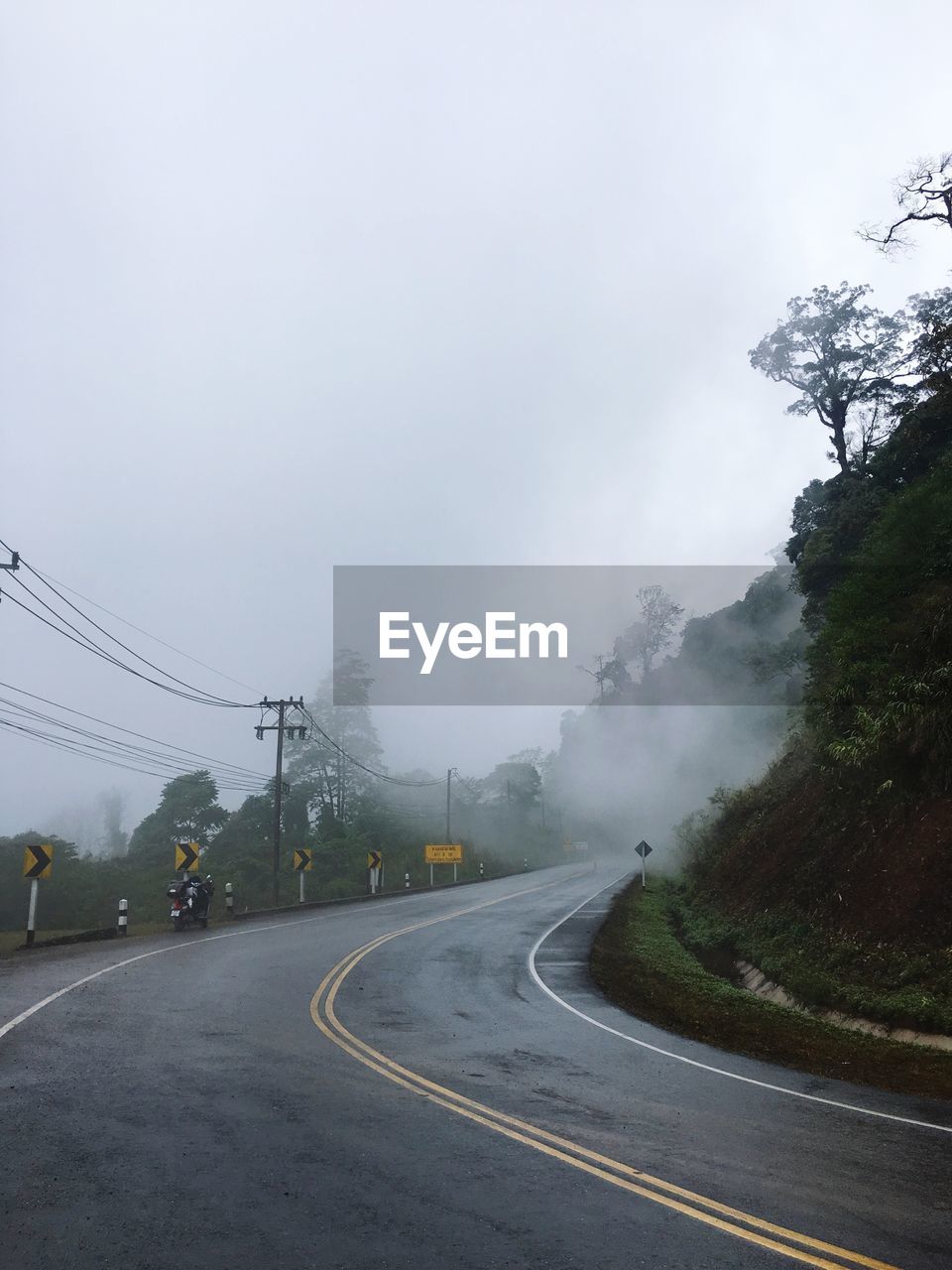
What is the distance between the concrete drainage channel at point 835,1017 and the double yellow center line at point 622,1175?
7419 mm

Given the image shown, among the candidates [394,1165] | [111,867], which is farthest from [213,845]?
[394,1165]

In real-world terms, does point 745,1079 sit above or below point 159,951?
below

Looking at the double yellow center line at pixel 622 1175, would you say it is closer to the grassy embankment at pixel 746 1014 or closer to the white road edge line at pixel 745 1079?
the white road edge line at pixel 745 1079

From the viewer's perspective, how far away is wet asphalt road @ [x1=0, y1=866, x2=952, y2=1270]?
5.49 m

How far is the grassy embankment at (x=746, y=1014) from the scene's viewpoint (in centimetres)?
1152

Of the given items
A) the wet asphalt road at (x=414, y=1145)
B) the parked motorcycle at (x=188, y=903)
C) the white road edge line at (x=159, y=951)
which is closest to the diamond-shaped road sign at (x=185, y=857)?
the parked motorcycle at (x=188, y=903)

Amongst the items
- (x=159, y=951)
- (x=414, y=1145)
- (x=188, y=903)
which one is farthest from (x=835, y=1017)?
(x=188, y=903)

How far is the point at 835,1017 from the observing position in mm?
15125

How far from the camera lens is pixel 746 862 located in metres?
28.2

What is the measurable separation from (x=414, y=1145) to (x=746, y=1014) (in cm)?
983

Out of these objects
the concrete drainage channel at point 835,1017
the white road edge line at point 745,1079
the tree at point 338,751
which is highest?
the tree at point 338,751

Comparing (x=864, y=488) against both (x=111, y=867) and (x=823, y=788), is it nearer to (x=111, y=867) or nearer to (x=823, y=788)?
(x=823, y=788)

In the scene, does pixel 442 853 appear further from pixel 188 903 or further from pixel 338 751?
pixel 188 903

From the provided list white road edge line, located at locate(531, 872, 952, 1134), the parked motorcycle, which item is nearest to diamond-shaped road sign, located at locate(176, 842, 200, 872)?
the parked motorcycle
